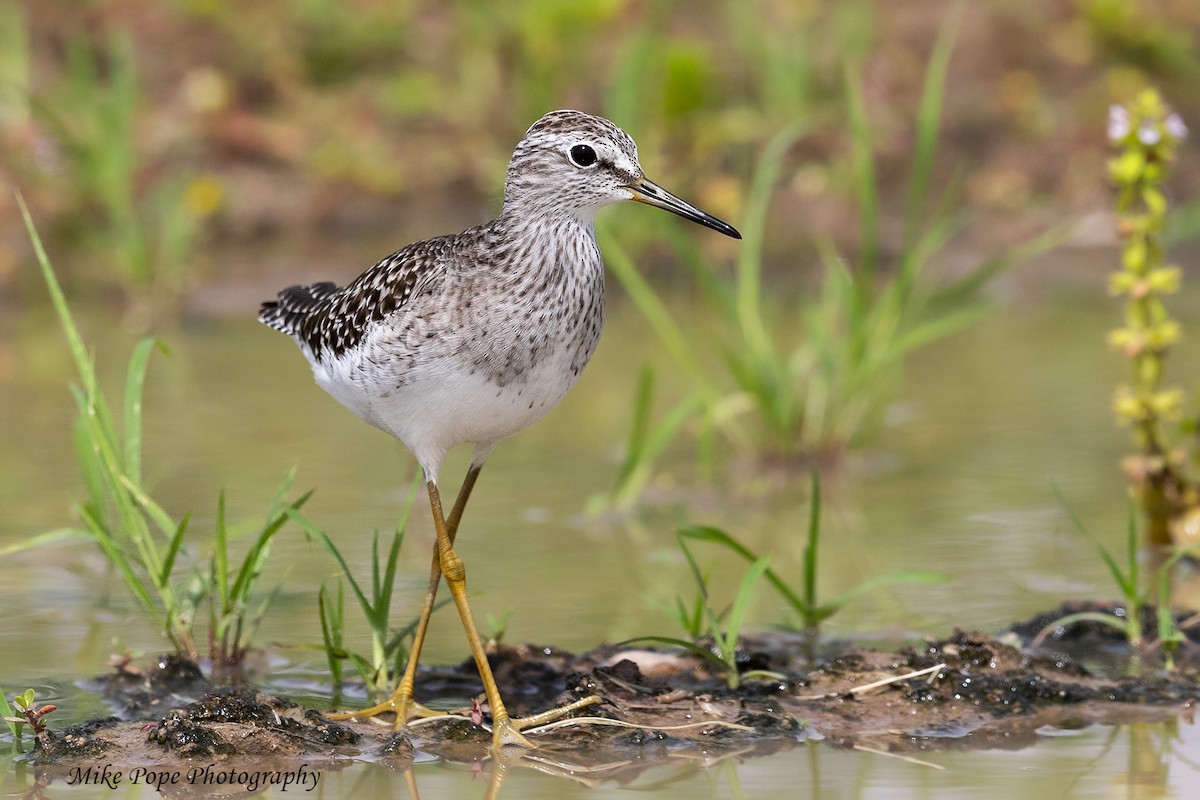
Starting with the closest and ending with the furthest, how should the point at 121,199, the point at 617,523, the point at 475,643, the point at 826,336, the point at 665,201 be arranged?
the point at 475,643
the point at 665,201
the point at 617,523
the point at 826,336
the point at 121,199

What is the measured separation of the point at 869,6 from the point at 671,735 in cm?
1098

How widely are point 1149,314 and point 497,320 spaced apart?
10.0 ft

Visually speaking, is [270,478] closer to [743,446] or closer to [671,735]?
[743,446]

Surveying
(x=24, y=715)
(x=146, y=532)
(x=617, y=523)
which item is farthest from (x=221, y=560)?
(x=617, y=523)

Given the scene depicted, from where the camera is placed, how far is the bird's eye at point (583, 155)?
560 cm

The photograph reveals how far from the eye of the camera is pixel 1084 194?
13.4m

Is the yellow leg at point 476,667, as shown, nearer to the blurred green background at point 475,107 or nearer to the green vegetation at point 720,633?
the green vegetation at point 720,633

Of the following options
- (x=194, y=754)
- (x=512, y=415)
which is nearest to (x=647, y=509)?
(x=512, y=415)

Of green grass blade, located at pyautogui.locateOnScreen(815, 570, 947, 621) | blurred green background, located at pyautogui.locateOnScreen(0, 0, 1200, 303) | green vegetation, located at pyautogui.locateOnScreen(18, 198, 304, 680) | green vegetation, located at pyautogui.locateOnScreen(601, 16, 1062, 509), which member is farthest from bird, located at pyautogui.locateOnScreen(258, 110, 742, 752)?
blurred green background, located at pyautogui.locateOnScreen(0, 0, 1200, 303)

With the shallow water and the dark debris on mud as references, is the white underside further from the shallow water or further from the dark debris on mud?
the shallow water

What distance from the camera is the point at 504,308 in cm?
541

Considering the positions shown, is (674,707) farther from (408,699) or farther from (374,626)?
(374,626)

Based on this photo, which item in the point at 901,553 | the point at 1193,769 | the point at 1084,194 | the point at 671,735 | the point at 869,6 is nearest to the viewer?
the point at 1193,769

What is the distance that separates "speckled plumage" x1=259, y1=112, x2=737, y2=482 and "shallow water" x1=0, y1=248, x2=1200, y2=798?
3.28 ft
